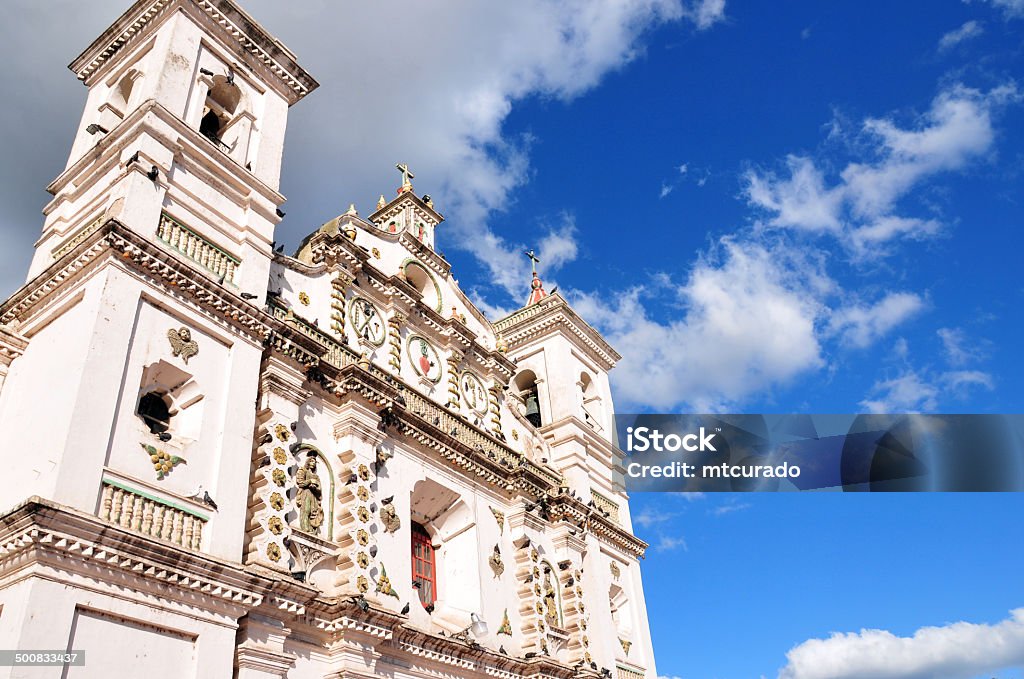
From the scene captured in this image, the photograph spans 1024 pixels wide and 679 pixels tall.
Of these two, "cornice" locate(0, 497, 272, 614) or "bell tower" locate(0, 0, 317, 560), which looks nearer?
"cornice" locate(0, 497, 272, 614)

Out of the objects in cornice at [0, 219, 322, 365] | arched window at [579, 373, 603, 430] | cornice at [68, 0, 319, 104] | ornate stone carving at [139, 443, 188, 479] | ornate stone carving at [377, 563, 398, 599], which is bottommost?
ornate stone carving at [377, 563, 398, 599]

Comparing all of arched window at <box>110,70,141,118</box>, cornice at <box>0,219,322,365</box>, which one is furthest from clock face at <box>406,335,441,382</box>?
arched window at <box>110,70,141,118</box>

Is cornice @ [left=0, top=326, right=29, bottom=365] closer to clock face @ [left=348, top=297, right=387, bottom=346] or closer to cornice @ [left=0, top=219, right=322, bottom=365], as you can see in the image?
cornice @ [left=0, top=219, right=322, bottom=365]

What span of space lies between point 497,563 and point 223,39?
44.1 feet

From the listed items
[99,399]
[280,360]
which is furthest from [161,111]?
[99,399]

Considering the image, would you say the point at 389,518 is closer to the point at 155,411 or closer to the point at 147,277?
the point at 155,411

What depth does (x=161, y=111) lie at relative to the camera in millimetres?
15859

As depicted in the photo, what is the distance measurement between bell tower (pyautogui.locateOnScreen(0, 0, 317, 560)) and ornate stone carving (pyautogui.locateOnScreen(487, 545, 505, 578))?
311 inches

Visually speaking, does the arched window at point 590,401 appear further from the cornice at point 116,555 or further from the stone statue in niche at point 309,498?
the cornice at point 116,555

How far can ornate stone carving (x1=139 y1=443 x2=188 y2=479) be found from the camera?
41.1 ft

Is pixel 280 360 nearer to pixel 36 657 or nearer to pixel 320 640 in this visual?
pixel 320 640

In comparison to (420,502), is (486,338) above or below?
above

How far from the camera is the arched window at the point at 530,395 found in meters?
28.1

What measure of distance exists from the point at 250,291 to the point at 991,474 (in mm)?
16517
